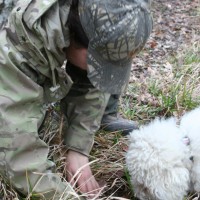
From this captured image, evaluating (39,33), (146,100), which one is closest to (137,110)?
(146,100)

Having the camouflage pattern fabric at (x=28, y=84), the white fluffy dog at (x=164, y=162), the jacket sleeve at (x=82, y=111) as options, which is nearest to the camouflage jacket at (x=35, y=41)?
the camouflage pattern fabric at (x=28, y=84)

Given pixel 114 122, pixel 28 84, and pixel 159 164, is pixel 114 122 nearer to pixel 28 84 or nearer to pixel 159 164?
pixel 159 164

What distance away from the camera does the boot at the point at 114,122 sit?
348 cm

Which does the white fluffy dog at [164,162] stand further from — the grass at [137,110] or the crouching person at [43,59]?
the crouching person at [43,59]

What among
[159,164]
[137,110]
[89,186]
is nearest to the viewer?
[159,164]

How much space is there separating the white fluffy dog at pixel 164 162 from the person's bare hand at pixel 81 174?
0.90 feet

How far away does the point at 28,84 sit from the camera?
7.75 feet

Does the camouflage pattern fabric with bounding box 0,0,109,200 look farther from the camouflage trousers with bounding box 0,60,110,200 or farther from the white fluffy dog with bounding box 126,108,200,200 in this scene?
the white fluffy dog with bounding box 126,108,200,200

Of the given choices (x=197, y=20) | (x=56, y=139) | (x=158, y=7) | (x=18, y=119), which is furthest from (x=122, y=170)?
(x=158, y=7)

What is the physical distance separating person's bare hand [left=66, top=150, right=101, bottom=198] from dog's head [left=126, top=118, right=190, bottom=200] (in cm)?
30

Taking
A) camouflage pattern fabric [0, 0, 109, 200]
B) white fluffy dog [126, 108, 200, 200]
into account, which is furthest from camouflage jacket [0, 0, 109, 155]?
white fluffy dog [126, 108, 200, 200]

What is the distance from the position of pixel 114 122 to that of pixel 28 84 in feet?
4.18

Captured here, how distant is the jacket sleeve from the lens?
298 centimetres

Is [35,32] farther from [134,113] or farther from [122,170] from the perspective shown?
[134,113]
